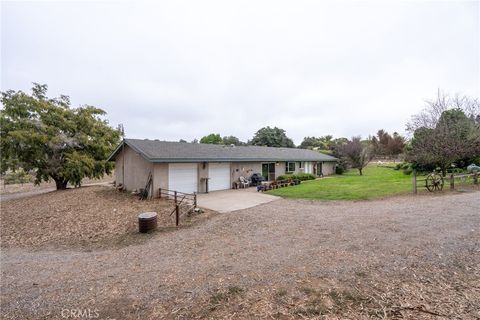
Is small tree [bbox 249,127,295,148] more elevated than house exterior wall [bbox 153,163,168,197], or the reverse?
small tree [bbox 249,127,295,148]

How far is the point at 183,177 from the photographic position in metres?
14.9

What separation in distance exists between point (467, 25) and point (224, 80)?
15.4 meters

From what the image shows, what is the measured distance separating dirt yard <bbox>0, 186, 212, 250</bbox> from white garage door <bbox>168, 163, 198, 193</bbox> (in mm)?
1940

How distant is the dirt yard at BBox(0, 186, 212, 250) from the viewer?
7992 mm

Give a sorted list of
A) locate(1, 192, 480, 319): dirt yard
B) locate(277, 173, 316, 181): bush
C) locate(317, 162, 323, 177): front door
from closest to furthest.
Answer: locate(1, 192, 480, 319): dirt yard → locate(277, 173, 316, 181): bush → locate(317, 162, 323, 177): front door

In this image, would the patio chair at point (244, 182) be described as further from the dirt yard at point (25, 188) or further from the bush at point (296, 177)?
the dirt yard at point (25, 188)

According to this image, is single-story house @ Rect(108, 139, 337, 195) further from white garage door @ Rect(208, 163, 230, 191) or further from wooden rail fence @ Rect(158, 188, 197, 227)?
wooden rail fence @ Rect(158, 188, 197, 227)

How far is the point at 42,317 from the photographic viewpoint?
3611mm

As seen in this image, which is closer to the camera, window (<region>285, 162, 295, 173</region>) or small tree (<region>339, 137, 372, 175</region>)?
window (<region>285, 162, 295, 173</region>)

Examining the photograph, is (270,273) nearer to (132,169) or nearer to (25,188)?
(132,169)

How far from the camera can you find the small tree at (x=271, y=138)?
164 ft

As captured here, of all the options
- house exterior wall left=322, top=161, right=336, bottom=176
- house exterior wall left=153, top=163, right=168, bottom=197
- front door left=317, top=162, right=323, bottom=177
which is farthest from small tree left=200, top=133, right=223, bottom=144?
house exterior wall left=153, top=163, right=168, bottom=197

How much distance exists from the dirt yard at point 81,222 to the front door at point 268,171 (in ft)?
35.6

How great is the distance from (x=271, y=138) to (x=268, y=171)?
97.3 ft
